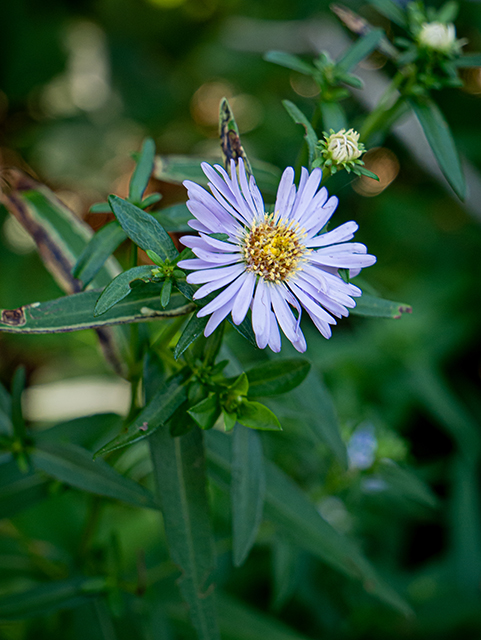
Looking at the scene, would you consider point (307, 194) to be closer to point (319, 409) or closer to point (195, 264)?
point (195, 264)

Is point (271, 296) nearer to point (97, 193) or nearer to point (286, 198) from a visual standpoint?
point (286, 198)

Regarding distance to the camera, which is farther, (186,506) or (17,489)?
(17,489)

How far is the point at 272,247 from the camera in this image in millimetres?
686

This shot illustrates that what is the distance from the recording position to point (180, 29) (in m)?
2.55

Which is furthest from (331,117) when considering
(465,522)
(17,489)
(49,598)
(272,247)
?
(465,522)

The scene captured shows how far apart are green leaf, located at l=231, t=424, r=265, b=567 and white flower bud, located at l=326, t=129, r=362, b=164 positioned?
415mm

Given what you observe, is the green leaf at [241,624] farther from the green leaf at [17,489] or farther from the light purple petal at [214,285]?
the light purple petal at [214,285]

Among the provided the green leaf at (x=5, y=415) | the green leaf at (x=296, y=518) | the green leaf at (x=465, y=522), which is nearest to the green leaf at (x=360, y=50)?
the green leaf at (x=296, y=518)

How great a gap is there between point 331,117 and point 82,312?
1.54 feet

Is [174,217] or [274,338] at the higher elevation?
[174,217]

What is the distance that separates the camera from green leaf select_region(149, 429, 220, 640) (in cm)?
73

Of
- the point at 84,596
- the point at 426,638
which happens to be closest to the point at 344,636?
the point at 426,638

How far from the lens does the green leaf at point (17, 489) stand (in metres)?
0.89

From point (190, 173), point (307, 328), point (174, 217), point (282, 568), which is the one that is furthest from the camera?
point (307, 328)
